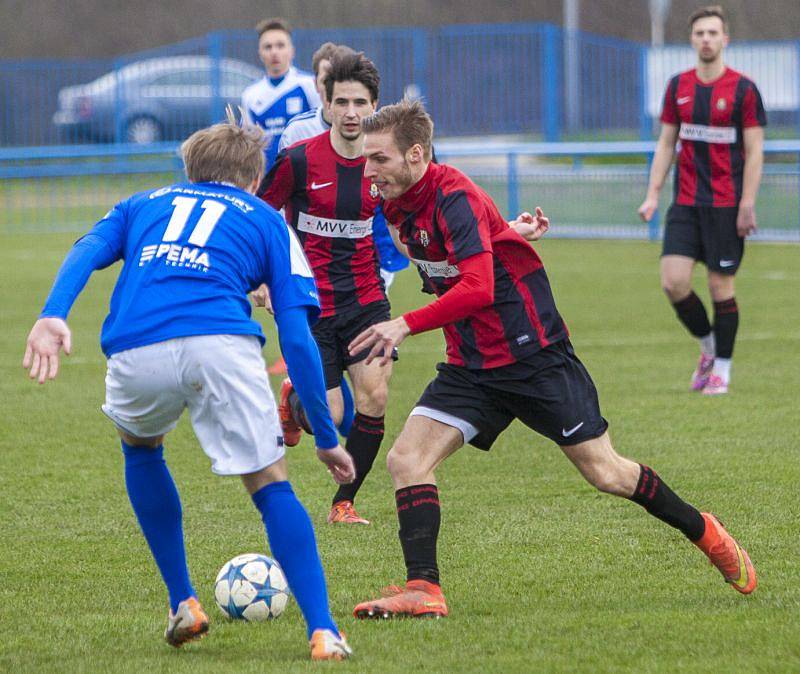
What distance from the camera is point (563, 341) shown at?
495 cm

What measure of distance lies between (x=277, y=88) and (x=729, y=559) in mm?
6710

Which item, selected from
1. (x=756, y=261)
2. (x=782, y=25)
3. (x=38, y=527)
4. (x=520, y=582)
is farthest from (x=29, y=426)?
(x=782, y=25)

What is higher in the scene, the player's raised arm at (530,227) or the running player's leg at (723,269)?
the player's raised arm at (530,227)

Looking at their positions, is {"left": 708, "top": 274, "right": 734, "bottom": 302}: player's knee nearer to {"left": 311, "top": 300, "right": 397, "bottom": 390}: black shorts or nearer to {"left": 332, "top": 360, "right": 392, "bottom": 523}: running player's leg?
{"left": 311, "top": 300, "right": 397, "bottom": 390}: black shorts

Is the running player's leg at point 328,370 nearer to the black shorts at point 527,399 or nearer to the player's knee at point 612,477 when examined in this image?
the black shorts at point 527,399

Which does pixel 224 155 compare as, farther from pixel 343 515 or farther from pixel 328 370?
pixel 328 370

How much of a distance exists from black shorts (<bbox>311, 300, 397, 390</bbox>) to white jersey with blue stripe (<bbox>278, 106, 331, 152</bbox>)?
123cm

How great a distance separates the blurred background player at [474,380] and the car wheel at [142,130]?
69.7 ft

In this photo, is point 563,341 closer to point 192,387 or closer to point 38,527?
point 192,387

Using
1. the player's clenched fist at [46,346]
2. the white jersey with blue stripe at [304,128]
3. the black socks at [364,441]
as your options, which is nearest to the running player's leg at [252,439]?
the player's clenched fist at [46,346]

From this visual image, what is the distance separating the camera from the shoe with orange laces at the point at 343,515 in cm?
611

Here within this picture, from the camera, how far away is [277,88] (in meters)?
10.7

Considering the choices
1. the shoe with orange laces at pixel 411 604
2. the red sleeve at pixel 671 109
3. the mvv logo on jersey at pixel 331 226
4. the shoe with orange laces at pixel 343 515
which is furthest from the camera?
the red sleeve at pixel 671 109

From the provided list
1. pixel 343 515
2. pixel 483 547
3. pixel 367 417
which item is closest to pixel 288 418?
pixel 367 417
